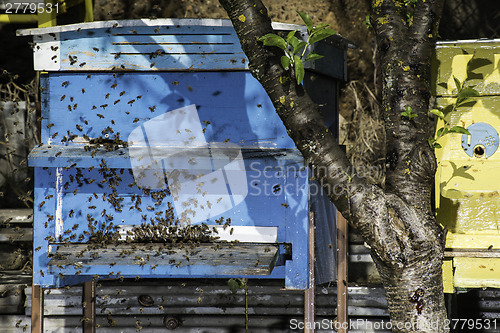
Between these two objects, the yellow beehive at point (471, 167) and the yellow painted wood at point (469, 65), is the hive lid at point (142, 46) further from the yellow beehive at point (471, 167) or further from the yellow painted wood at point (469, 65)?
the yellow beehive at point (471, 167)

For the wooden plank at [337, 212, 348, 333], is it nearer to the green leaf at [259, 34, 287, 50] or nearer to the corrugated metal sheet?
the corrugated metal sheet

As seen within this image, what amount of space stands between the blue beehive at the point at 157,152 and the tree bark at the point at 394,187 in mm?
683

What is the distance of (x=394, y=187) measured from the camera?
2596 mm

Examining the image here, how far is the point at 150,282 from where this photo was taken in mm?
4723

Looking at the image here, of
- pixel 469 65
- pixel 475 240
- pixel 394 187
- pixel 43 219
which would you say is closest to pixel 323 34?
pixel 394 187

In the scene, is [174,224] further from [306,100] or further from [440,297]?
[440,297]

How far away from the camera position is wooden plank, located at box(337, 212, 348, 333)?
177 inches

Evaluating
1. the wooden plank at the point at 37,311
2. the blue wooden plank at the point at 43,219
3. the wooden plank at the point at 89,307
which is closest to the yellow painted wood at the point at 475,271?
the blue wooden plank at the point at 43,219

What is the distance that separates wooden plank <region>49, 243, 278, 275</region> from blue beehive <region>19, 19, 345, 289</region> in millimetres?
13

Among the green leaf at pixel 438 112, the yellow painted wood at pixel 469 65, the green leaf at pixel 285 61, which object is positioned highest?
the yellow painted wood at pixel 469 65

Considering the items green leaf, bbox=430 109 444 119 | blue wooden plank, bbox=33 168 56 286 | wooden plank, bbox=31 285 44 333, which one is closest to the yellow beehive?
green leaf, bbox=430 109 444 119

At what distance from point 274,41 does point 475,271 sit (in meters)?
2.12

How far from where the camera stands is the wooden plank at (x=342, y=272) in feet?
14.8

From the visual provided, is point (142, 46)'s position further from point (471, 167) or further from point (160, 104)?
point (471, 167)
